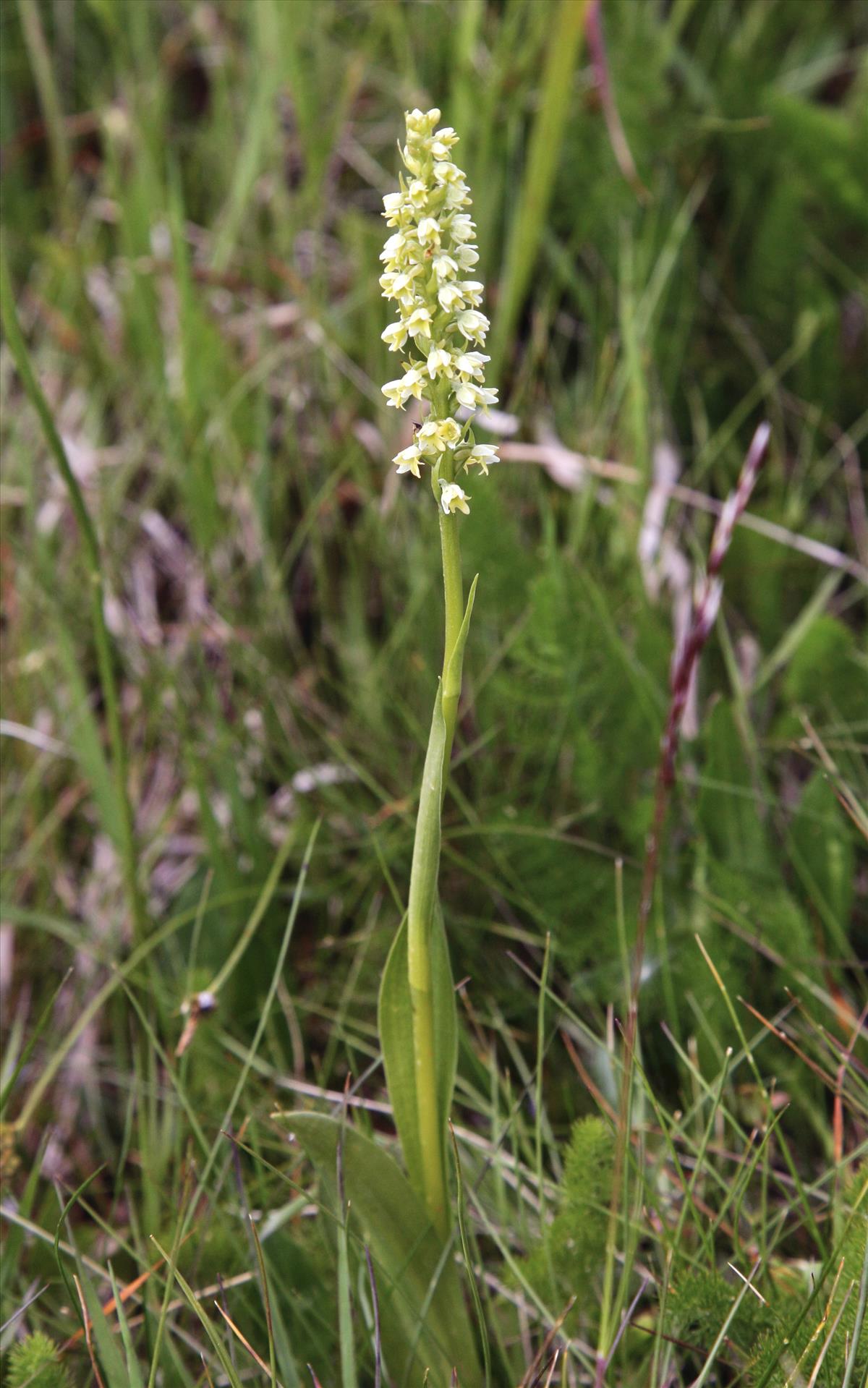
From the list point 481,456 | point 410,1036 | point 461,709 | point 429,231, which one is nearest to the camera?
point 429,231

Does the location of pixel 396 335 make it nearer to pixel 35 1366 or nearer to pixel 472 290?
pixel 472 290

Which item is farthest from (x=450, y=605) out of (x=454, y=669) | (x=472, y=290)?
(x=472, y=290)

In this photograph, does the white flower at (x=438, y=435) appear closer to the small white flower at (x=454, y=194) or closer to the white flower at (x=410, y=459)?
the white flower at (x=410, y=459)

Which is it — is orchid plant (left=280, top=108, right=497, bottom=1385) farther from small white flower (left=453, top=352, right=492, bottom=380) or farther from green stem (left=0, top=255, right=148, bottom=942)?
green stem (left=0, top=255, right=148, bottom=942)

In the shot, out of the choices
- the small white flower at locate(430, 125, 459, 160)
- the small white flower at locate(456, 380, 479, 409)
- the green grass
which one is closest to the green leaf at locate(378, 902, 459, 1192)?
the green grass

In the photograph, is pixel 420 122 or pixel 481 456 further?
pixel 481 456

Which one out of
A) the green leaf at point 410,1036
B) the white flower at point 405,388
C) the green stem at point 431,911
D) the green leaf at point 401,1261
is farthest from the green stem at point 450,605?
the green leaf at point 401,1261

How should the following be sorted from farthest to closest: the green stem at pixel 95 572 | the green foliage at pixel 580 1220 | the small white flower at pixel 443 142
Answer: the green stem at pixel 95 572
the green foliage at pixel 580 1220
the small white flower at pixel 443 142
